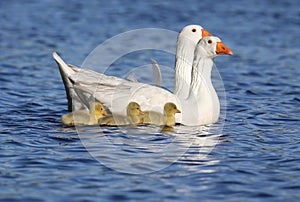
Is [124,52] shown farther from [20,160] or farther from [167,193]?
[167,193]

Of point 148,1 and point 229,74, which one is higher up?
point 148,1

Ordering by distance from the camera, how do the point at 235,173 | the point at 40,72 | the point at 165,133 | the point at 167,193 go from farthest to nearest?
the point at 40,72
the point at 165,133
the point at 235,173
the point at 167,193

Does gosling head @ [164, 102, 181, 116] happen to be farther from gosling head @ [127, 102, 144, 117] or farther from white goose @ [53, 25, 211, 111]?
white goose @ [53, 25, 211, 111]

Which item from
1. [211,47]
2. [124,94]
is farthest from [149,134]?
[211,47]

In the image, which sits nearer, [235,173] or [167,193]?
Answer: [167,193]

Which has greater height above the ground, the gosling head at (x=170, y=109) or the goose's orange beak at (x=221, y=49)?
the goose's orange beak at (x=221, y=49)

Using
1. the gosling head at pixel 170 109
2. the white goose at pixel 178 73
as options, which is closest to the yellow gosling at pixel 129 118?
the gosling head at pixel 170 109

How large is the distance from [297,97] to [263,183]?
17.2 feet

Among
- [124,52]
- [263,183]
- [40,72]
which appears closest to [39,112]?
[40,72]

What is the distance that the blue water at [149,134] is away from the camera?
6.86 metres

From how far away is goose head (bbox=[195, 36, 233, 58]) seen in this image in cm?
992

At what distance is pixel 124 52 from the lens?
16.3 metres

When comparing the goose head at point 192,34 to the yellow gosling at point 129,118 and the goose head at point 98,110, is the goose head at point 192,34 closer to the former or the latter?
the yellow gosling at point 129,118

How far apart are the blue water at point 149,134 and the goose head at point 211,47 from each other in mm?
1052
